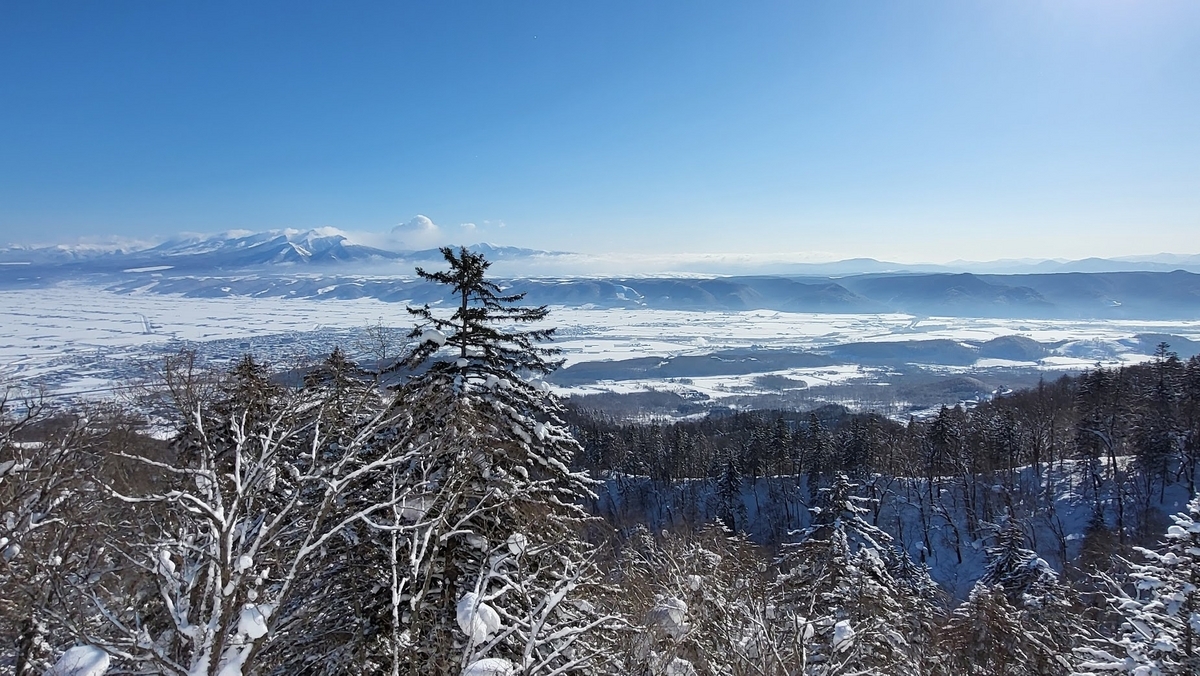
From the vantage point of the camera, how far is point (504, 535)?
30.8 ft

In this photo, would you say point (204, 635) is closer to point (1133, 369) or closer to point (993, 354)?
point (1133, 369)

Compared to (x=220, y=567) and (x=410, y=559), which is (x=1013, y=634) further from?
(x=220, y=567)

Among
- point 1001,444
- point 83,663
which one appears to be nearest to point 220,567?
point 83,663

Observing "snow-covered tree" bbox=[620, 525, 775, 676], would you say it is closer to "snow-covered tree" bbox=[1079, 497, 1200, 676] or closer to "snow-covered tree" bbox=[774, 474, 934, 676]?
"snow-covered tree" bbox=[774, 474, 934, 676]

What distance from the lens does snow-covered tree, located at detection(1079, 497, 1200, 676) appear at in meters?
8.70

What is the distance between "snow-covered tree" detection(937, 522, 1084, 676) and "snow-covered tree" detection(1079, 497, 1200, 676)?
2684 mm

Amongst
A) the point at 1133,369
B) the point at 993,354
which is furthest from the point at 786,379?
the point at 1133,369

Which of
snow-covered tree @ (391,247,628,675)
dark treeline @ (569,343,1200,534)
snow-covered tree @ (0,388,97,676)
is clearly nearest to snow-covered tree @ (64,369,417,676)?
snow-covered tree @ (0,388,97,676)

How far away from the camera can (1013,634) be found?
13477mm

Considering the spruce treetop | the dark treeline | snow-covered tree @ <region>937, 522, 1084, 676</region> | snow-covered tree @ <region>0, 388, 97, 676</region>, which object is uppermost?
the spruce treetop

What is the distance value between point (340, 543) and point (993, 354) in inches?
8466

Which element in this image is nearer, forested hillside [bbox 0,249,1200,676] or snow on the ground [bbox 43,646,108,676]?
snow on the ground [bbox 43,646,108,676]

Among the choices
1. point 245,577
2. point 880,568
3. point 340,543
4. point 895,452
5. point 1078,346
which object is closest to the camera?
point 245,577

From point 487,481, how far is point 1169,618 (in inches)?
457
